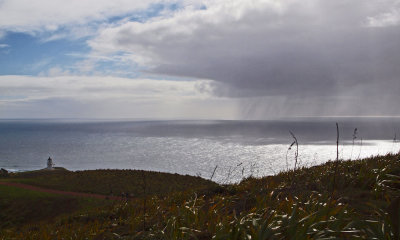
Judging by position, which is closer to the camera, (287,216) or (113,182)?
(287,216)

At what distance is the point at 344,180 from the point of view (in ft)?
22.0

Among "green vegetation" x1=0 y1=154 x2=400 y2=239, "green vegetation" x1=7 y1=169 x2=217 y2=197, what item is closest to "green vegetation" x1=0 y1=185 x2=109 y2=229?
"green vegetation" x1=7 y1=169 x2=217 y2=197

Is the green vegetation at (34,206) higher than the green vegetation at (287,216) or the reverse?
the reverse

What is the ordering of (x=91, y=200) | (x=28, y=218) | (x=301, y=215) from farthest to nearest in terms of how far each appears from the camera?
1. (x=91, y=200)
2. (x=28, y=218)
3. (x=301, y=215)

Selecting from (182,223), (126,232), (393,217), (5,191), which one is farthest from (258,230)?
(5,191)

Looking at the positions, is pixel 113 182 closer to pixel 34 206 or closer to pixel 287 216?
pixel 34 206

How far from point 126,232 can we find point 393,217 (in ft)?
14.3

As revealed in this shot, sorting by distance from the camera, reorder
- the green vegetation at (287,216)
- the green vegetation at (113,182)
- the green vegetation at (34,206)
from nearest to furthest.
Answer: the green vegetation at (287,216) < the green vegetation at (34,206) < the green vegetation at (113,182)

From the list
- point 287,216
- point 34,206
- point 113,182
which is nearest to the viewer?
point 287,216

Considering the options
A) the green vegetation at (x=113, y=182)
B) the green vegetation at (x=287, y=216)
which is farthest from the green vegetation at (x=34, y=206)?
the green vegetation at (x=287, y=216)

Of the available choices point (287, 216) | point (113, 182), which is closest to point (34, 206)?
point (113, 182)

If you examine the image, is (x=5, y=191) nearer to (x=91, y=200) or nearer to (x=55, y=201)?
(x=55, y=201)

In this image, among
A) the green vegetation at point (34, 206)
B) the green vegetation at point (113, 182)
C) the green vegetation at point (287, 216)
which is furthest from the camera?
the green vegetation at point (113, 182)

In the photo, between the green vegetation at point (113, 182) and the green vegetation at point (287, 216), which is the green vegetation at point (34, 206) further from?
the green vegetation at point (287, 216)
